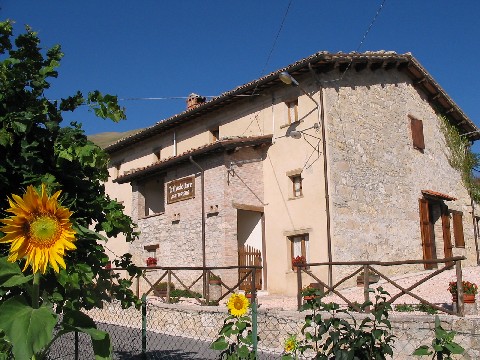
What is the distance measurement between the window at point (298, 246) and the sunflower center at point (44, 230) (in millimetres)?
12876

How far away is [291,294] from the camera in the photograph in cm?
1474

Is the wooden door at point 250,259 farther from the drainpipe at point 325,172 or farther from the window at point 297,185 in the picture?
the drainpipe at point 325,172

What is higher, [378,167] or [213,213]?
[378,167]

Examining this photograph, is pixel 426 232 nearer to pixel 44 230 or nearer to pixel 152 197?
pixel 152 197

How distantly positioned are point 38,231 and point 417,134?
17.6 metres

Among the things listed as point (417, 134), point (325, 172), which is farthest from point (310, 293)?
point (417, 134)

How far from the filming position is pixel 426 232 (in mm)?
17250

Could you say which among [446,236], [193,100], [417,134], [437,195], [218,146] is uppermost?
[193,100]

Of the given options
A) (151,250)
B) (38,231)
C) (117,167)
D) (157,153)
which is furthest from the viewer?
(117,167)

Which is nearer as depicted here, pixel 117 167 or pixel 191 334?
pixel 191 334

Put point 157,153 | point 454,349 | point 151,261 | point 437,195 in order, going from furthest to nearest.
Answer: point 157,153 < point 437,195 < point 151,261 < point 454,349

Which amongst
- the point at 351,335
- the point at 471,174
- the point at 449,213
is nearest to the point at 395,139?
the point at 449,213

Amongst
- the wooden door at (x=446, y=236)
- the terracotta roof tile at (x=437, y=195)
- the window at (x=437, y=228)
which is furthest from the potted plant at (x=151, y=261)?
the wooden door at (x=446, y=236)

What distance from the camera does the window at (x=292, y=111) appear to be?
52.2 ft
